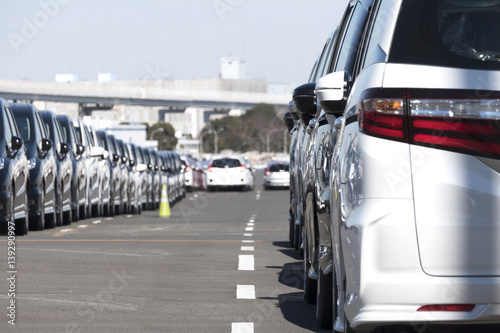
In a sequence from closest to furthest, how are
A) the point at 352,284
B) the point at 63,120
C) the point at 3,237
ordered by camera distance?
the point at 352,284
the point at 3,237
the point at 63,120

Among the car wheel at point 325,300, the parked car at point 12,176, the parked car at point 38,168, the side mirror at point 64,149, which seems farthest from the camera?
the side mirror at point 64,149

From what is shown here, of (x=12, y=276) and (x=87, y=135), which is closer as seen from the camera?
(x=12, y=276)

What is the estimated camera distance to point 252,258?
40.0 feet

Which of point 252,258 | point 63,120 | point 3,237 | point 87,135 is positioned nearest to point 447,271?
point 252,258

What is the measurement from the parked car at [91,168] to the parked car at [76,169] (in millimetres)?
226

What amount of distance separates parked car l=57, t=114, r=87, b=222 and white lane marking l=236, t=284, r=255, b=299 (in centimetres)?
1053

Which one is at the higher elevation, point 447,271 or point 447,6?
point 447,6

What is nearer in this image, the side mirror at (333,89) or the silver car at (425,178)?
the silver car at (425,178)

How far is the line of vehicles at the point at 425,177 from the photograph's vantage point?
15.2 feet

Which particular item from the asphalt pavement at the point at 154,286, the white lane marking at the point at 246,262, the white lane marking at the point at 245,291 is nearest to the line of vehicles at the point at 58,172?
the asphalt pavement at the point at 154,286

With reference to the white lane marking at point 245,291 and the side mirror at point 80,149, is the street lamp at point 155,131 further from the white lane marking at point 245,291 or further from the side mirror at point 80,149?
the white lane marking at point 245,291

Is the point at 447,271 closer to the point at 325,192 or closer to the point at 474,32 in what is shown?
the point at 474,32

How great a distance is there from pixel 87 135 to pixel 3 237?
27.4ft

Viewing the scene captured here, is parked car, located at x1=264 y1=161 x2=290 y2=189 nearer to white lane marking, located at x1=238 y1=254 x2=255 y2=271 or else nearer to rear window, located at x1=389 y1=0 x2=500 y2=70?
white lane marking, located at x1=238 y1=254 x2=255 y2=271
